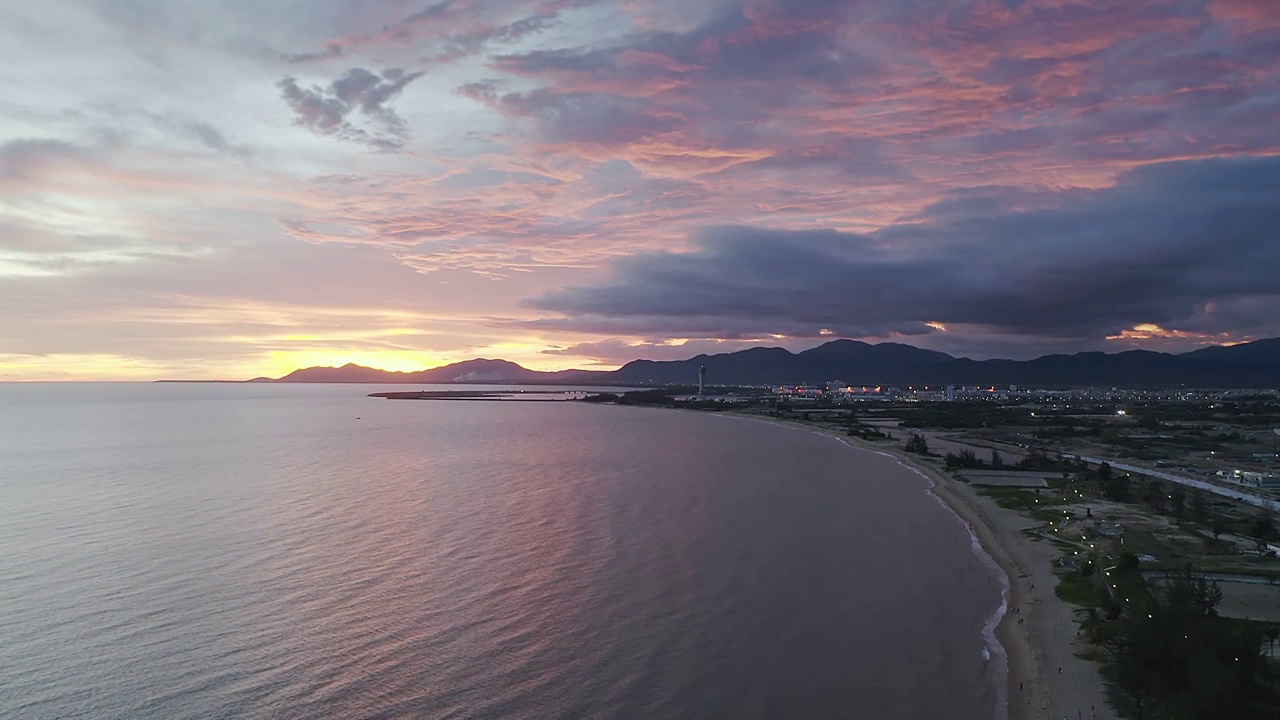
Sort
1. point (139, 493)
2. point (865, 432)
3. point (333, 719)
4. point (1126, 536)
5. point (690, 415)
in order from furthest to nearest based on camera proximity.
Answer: point (690, 415) < point (865, 432) < point (139, 493) < point (1126, 536) < point (333, 719)

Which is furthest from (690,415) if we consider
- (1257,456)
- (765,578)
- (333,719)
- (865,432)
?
(333,719)

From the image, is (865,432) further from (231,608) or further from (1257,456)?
(231,608)

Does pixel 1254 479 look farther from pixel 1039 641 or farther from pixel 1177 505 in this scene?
pixel 1039 641

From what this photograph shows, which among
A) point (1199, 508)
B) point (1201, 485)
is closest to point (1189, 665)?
point (1199, 508)

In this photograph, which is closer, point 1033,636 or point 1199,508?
point 1033,636

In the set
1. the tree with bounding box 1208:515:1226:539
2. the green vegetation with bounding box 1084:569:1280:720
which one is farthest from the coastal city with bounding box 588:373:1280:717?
the tree with bounding box 1208:515:1226:539

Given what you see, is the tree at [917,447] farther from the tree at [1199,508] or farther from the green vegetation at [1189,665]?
the green vegetation at [1189,665]
